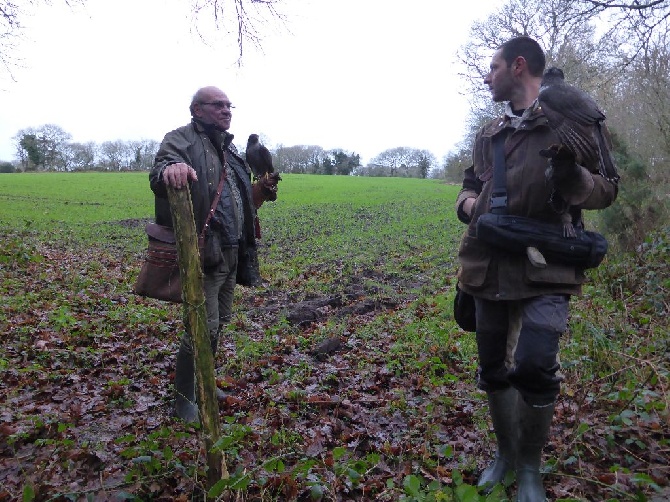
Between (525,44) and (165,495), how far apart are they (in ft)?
10.2

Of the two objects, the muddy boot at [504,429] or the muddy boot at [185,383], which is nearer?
the muddy boot at [504,429]

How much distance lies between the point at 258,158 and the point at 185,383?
1.88m

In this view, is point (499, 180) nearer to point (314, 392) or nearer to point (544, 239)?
point (544, 239)

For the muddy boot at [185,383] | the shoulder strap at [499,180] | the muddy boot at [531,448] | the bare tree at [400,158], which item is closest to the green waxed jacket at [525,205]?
the shoulder strap at [499,180]

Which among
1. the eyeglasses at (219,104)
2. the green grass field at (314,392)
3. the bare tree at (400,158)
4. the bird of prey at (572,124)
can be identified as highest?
the bare tree at (400,158)

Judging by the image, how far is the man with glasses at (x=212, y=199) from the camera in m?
3.57

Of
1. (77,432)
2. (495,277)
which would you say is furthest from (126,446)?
(495,277)

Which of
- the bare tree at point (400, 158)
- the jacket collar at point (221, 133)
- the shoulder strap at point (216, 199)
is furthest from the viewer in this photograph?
the bare tree at point (400, 158)

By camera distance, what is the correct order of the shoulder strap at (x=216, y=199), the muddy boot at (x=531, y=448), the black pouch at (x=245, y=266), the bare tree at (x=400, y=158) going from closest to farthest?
1. the muddy boot at (x=531, y=448)
2. the shoulder strap at (x=216, y=199)
3. the black pouch at (x=245, y=266)
4. the bare tree at (x=400, y=158)

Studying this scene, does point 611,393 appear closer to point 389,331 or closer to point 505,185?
point 505,185

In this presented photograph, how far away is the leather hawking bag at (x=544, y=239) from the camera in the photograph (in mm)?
2424

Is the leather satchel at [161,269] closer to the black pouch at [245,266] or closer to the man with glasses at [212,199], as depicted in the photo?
the man with glasses at [212,199]

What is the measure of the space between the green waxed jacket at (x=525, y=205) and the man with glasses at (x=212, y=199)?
6.02 ft

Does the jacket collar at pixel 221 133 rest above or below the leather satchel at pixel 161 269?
above
